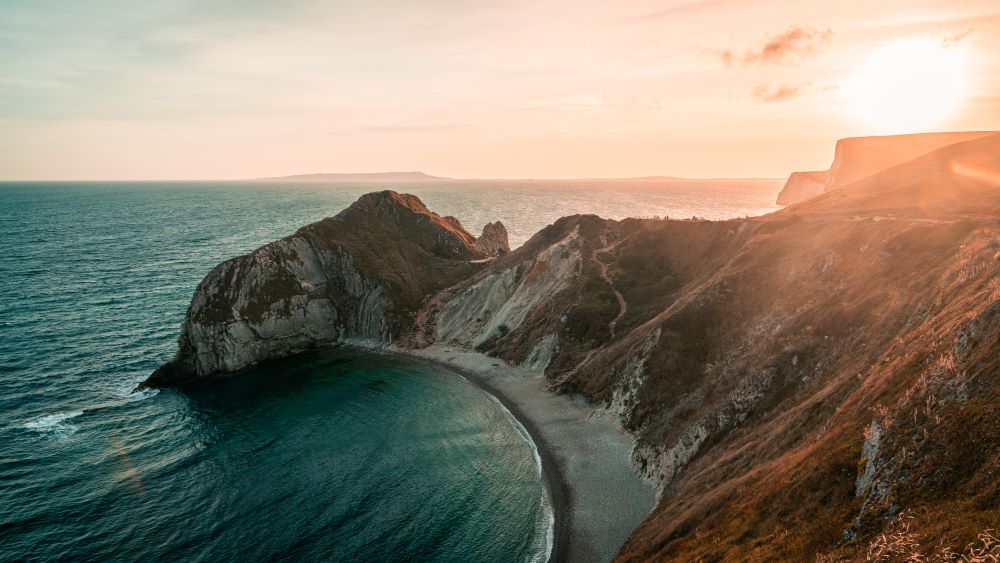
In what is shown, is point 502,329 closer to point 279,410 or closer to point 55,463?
point 279,410

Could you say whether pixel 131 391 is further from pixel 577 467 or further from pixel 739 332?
pixel 739 332

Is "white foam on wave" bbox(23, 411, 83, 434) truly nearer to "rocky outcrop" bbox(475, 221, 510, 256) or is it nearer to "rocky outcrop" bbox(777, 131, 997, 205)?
"rocky outcrop" bbox(475, 221, 510, 256)

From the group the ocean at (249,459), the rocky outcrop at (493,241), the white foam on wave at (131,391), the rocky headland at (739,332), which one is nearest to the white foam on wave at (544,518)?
the ocean at (249,459)

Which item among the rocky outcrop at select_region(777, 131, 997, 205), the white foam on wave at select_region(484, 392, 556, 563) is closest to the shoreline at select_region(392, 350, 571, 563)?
the white foam on wave at select_region(484, 392, 556, 563)

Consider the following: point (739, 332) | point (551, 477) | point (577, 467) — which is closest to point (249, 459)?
point (551, 477)

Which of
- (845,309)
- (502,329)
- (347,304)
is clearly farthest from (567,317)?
(347,304)
